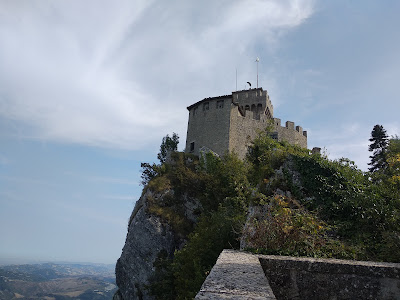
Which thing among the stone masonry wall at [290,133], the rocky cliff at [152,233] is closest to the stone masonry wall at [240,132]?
the stone masonry wall at [290,133]

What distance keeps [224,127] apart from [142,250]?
1424 cm

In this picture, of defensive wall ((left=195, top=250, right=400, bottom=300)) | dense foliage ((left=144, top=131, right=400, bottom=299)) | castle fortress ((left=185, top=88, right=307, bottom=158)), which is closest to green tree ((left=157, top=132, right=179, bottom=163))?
castle fortress ((left=185, top=88, right=307, bottom=158))

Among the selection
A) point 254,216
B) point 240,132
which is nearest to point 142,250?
point 240,132

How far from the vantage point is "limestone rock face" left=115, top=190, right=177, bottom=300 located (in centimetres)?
2208

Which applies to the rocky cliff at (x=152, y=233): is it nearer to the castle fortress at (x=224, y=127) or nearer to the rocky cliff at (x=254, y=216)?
the rocky cliff at (x=254, y=216)

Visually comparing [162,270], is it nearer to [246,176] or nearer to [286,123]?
[246,176]

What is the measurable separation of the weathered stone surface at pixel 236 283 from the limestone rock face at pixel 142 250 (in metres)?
19.4

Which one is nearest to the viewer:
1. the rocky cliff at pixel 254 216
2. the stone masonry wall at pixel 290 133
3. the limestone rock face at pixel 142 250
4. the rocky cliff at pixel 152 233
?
the rocky cliff at pixel 254 216

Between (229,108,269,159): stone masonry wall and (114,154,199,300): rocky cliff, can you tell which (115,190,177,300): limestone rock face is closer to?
(114,154,199,300): rocky cliff

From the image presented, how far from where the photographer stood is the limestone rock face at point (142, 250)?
2208 cm

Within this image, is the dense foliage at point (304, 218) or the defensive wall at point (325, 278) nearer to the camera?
the defensive wall at point (325, 278)

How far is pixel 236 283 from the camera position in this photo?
300 centimetres

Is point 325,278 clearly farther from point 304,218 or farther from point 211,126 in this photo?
point 211,126

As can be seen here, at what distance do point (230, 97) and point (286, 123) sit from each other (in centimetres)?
850
